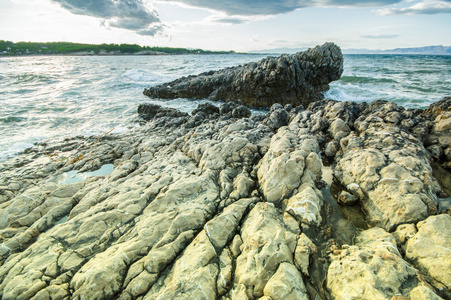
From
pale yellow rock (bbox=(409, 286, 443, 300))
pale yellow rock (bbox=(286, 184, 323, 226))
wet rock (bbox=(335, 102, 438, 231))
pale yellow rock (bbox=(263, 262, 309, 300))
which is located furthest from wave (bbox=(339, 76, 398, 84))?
pale yellow rock (bbox=(263, 262, 309, 300))

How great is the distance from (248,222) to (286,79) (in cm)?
1525

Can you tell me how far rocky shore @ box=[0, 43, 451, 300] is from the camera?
311 centimetres

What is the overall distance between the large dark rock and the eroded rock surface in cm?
1024

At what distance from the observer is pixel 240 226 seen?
4.18 meters

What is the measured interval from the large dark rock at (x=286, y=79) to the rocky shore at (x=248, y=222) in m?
9.99

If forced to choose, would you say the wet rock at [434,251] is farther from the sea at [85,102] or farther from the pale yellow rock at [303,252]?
the sea at [85,102]

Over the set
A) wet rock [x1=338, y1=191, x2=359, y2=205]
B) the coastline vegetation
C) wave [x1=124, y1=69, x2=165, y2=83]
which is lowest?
wet rock [x1=338, y1=191, x2=359, y2=205]

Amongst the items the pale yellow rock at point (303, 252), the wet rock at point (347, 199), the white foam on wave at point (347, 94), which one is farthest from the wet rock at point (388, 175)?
the white foam on wave at point (347, 94)

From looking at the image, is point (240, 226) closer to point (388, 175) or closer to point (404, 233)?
point (404, 233)

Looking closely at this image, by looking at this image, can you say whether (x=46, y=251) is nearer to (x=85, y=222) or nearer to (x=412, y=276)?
(x=85, y=222)

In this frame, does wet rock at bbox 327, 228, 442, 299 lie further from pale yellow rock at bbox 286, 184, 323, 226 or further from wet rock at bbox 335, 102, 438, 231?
wet rock at bbox 335, 102, 438, 231

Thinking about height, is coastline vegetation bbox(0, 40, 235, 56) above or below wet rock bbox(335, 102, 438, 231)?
above

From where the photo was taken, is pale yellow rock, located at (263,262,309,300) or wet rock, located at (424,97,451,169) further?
wet rock, located at (424,97,451,169)

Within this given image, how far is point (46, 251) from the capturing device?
13.2 feet
